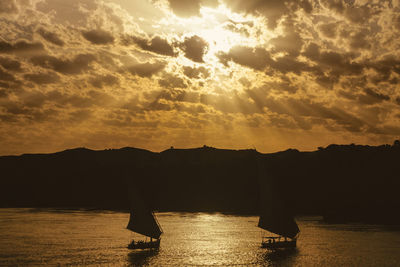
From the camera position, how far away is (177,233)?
12388 cm

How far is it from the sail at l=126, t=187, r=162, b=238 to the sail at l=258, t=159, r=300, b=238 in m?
20.3

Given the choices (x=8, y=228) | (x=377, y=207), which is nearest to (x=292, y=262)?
(x=8, y=228)

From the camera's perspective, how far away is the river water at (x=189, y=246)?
272ft

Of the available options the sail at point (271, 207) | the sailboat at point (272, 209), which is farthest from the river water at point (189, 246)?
the sail at point (271, 207)

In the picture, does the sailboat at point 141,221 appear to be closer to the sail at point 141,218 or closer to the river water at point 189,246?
the sail at point 141,218

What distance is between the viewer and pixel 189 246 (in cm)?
10206

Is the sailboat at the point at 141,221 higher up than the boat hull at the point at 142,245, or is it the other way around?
the sailboat at the point at 141,221

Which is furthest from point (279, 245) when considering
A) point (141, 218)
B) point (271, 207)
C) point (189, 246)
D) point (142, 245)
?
point (141, 218)

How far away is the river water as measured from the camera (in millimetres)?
82875

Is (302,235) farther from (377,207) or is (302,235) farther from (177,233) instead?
(377,207)

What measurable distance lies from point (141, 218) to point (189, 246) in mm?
19629

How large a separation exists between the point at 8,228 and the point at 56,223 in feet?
60.4

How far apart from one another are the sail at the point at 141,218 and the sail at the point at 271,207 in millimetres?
20270

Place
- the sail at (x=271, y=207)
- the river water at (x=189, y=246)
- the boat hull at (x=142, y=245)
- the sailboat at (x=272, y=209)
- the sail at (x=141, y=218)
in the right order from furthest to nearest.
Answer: the boat hull at (x=142, y=245) < the sail at (x=141, y=218) < the river water at (x=189, y=246) < the sailboat at (x=272, y=209) < the sail at (x=271, y=207)
